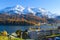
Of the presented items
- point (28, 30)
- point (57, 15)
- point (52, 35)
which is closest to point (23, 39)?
point (28, 30)

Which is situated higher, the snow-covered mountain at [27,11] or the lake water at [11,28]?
the snow-covered mountain at [27,11]

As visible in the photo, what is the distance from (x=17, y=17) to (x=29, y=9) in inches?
9.3

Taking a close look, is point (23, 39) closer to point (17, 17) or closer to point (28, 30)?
point (28, 30)

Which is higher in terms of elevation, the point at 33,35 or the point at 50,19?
the point at 50,19

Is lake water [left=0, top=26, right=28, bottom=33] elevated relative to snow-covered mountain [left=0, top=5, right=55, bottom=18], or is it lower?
lower

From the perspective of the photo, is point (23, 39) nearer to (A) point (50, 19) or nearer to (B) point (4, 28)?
(B) point (4, 28)

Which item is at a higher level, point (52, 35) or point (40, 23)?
point (40, 23)

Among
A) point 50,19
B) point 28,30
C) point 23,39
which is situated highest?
point 50,19

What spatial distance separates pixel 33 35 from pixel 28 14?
355 mm

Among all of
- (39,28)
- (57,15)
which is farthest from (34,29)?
(57,15)

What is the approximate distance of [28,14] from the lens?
233 cm

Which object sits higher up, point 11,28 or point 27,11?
point 27,11

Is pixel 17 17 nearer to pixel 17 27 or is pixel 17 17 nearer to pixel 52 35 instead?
pixel 17 27

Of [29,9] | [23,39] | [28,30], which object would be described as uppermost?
[29,9]
